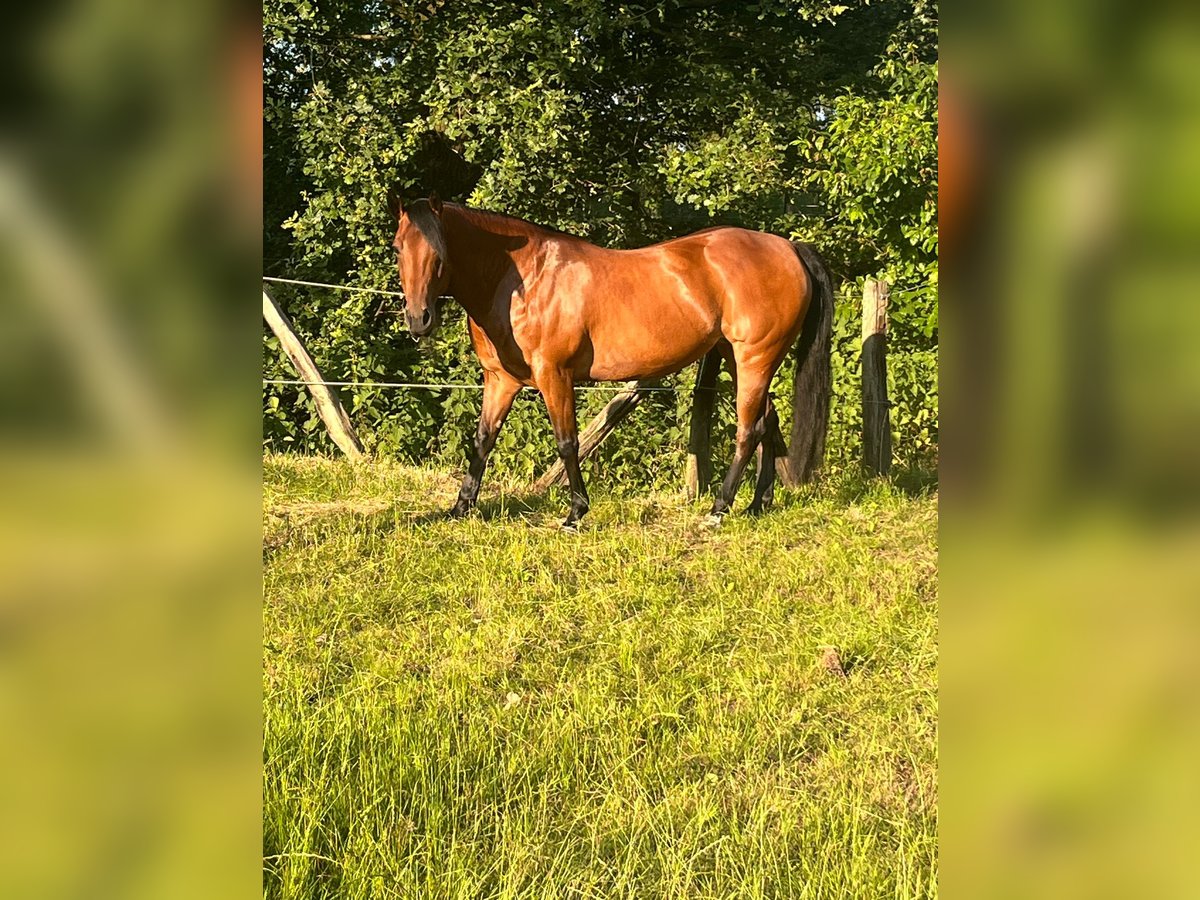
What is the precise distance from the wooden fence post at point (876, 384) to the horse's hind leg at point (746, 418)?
3.84 ft

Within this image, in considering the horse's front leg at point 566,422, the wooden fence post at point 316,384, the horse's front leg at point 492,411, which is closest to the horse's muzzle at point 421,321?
the horse's front leg at point 566,422

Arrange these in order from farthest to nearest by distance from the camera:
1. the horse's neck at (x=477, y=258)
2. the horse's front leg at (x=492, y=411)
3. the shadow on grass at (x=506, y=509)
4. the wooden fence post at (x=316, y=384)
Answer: the wooden fence post at (x=316, y=384), the horse's front leg at (x=492, y=411), the shadow on grass at (x=506, y=509), the horse's neck at (x=477, y=258)

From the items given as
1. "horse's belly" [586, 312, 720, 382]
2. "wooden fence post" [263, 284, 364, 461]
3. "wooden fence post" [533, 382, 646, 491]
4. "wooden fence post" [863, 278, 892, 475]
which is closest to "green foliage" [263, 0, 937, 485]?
"wooden fence post" [863, 278, 892, 475]

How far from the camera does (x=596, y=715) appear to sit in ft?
7.29

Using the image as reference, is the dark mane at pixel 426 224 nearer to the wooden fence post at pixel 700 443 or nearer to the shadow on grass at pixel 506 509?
the shadow on grass at pixel 506 509

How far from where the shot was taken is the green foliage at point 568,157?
6.94 metres

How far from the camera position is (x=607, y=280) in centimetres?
502

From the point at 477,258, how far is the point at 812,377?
2231mm

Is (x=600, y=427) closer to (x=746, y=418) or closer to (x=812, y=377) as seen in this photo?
(x=746, y=418)

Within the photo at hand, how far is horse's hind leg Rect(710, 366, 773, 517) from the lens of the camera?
5.25 m
